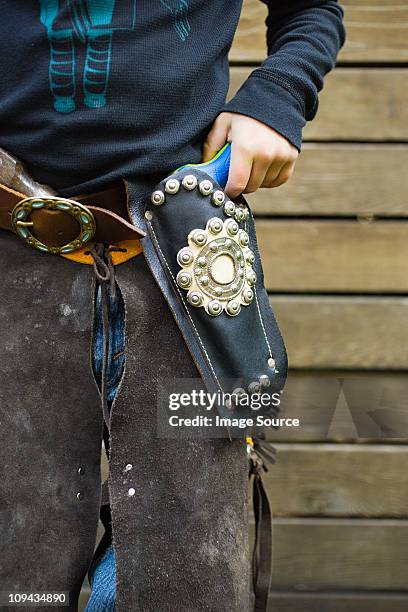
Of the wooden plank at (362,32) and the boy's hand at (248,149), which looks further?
the wooden plank at (362,32)

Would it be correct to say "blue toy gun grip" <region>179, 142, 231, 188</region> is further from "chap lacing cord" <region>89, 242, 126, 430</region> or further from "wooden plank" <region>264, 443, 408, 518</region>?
"wooden plank" <region>264, 443, 408, 518</region>

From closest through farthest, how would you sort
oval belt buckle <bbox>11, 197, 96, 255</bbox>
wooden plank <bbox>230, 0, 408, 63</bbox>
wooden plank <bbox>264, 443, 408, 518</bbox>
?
oval belt buckle <bbox>11, 197, 96, 255</bbox> → wooden plank <bbox>230, 0, 408, 63</bbox> → wooden plank <bbox>264, 443, 408, 518</bbox>

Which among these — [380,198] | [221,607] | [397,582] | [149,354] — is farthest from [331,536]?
[149,354]

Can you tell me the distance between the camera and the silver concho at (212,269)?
995 mm

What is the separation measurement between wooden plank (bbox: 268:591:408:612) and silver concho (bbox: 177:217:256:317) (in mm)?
1385

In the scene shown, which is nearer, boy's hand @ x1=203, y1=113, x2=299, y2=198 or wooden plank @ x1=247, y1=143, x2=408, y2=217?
boy's hand @ x1=203, y1=113, x2=299, y2=198

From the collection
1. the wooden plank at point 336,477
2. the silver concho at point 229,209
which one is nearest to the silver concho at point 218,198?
the silver concho at point 229,209

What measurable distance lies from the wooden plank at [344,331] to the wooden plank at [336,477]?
234 millimetres

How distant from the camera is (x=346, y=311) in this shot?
204cm

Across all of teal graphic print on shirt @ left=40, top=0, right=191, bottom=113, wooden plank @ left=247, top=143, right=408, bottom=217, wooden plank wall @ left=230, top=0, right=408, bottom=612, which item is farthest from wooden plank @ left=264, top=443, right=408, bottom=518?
teal graphic print on shirt @ left=40, top=0, right=191, bottom=113

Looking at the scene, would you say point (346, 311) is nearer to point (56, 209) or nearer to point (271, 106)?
point (271, 106)

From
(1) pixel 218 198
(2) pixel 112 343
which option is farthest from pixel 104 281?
(1) pixel 218 198

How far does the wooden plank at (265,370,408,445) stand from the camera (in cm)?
206

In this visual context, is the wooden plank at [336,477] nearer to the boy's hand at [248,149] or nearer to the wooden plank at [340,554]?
the wooden plank at [340,554]
